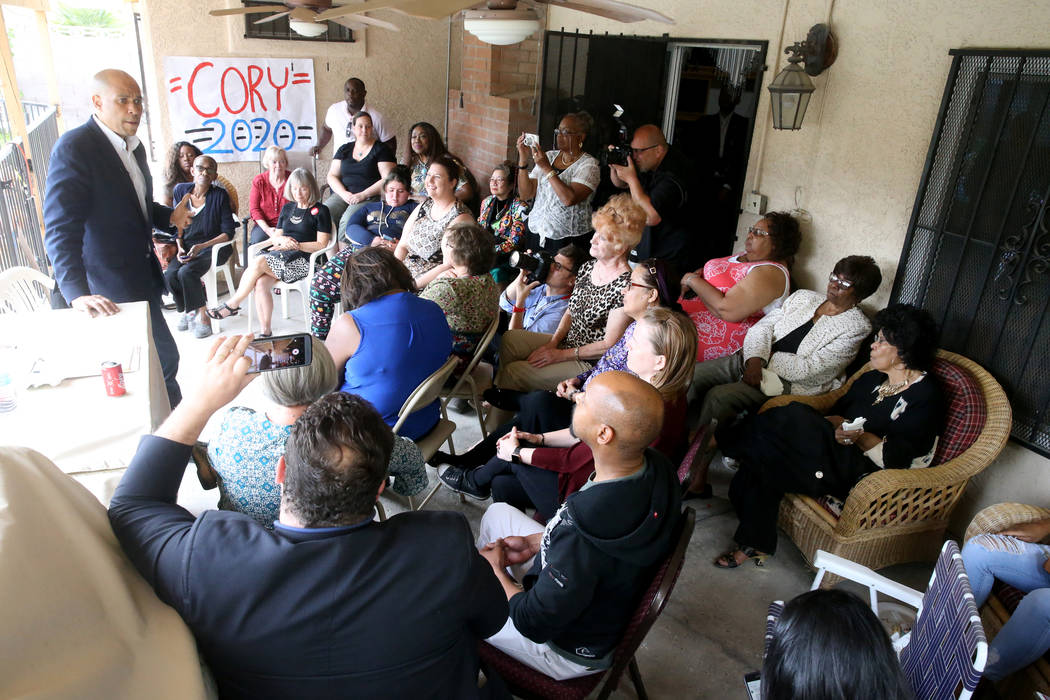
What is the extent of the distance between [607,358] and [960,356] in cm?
140

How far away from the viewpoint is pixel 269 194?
195 inches

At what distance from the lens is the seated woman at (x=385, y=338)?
245cm

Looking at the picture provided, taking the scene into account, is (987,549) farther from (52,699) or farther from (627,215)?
(52,699)

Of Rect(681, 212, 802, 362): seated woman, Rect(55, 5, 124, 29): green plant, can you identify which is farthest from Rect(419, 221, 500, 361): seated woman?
Rect(55, 5, 124, 29): green plant

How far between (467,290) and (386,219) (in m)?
1.83

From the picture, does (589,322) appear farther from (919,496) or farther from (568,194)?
(919,496)

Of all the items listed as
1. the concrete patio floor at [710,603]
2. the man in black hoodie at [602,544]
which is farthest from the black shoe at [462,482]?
the man in black hoodie at [602,544]

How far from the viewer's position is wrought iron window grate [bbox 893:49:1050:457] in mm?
2521

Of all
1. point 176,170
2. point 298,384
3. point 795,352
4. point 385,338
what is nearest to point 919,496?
point 795,352

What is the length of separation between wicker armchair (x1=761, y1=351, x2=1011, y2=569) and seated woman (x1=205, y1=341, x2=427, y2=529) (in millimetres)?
1677

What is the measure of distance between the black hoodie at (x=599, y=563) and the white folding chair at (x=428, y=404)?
0.92 metres

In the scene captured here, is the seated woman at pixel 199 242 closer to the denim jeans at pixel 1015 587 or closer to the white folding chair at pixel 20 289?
the white folding chair at pixel 20 289

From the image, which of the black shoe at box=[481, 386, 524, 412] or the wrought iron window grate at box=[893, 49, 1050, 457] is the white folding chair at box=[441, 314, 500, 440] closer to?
the black shoe at box=[481, 386, 524, 412]

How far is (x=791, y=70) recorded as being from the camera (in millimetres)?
3322
